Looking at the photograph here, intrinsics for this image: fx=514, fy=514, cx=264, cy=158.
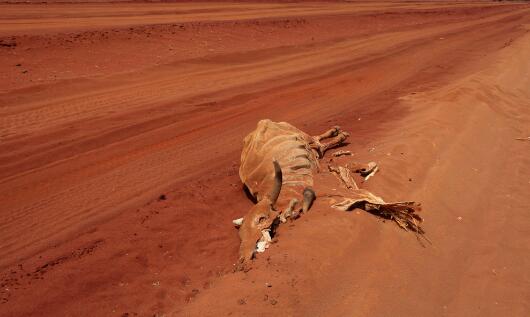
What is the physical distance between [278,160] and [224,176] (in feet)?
4.79

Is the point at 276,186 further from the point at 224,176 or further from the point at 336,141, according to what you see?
the point at 336,141

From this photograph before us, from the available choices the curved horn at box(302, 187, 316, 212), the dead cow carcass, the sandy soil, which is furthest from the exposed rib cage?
the sandy soil

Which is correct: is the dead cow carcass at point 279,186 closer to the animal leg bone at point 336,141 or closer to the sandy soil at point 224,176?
the sandy soil at point 224,176

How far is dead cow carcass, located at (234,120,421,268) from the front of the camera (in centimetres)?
536

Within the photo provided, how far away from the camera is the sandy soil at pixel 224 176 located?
473cm

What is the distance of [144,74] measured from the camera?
42.0ft

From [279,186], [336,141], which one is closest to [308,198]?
[279,186]

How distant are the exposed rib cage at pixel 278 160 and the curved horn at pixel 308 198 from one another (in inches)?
7.2

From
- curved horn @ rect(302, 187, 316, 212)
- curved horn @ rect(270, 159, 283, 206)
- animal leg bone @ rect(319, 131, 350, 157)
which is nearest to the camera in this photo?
curved horn @ rect(270, 159, 283, 206)

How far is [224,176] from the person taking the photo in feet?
24.1

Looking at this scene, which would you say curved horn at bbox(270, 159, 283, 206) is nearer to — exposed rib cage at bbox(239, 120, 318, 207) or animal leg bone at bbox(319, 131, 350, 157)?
exposed rib cage at bbox(239, 120, 318, 207)

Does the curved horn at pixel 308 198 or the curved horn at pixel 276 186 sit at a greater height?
the curved horn at pixel 276 186

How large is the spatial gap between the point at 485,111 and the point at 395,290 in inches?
284

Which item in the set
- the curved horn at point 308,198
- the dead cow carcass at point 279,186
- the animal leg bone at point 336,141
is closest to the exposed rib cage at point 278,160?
the dead cow carcass at point 279,186
